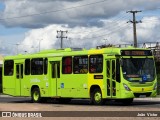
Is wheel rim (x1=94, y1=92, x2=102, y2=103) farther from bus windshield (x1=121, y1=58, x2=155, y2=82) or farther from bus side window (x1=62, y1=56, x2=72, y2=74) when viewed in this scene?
bus side window (x1=62, y1=56, x2=72, y2=74)

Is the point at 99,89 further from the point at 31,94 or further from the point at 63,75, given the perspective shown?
the point at 31,94

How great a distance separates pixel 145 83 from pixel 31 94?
866 centimetres

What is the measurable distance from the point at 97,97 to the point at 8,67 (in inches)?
353

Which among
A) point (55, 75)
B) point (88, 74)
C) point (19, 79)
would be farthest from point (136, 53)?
point (19, 79)

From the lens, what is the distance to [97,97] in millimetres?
27281

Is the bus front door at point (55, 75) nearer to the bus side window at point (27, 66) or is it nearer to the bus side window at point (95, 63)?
the bus side window at point (27, 66)

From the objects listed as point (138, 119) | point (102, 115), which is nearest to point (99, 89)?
point (102, 115)

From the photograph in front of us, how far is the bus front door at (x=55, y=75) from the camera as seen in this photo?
29.9 metres

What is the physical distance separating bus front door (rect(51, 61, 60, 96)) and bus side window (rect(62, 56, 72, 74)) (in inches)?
19.1

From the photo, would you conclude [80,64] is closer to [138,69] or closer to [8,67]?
[138,69]

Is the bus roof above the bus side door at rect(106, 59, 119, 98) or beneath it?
above

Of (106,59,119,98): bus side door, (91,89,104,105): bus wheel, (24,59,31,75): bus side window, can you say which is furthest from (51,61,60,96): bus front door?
(106,59,119,98): bus side door

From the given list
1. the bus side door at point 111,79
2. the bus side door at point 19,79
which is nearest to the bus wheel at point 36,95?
the bus side door at point 19,79

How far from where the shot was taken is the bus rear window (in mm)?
33631
